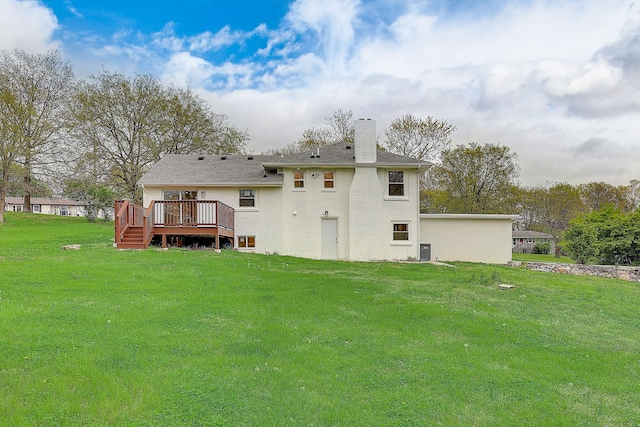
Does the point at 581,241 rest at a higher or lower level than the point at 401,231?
lower

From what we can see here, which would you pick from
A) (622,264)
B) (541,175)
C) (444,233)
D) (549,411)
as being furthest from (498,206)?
(549,411)

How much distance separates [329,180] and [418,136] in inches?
712

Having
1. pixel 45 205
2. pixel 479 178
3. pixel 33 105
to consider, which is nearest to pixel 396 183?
pixel 479 178

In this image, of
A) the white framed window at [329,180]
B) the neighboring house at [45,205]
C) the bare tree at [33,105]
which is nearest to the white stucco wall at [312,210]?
the white framed window at [329,180]

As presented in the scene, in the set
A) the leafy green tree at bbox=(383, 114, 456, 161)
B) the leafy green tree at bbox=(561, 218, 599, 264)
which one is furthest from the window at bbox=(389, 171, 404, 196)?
the leafy green tree at bbox=(383, 114, 456, 161)

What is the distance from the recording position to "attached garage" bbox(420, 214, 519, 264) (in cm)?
2103

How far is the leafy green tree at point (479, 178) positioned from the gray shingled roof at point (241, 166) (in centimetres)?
1672

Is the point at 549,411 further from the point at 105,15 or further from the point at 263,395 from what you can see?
the point at 105,15

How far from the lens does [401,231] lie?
19828 mm

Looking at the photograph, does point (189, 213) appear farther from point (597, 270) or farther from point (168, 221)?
point (597, 270)

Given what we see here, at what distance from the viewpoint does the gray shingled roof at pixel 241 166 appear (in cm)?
1914

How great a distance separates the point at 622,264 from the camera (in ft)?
68.6

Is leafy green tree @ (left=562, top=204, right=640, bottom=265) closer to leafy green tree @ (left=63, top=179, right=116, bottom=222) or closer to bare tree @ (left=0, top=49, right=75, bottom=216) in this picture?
leafy green tree @ (left=63, top=179, right=116, bottom=222)

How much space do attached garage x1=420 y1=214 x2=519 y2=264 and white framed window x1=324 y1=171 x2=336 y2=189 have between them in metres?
5.23
